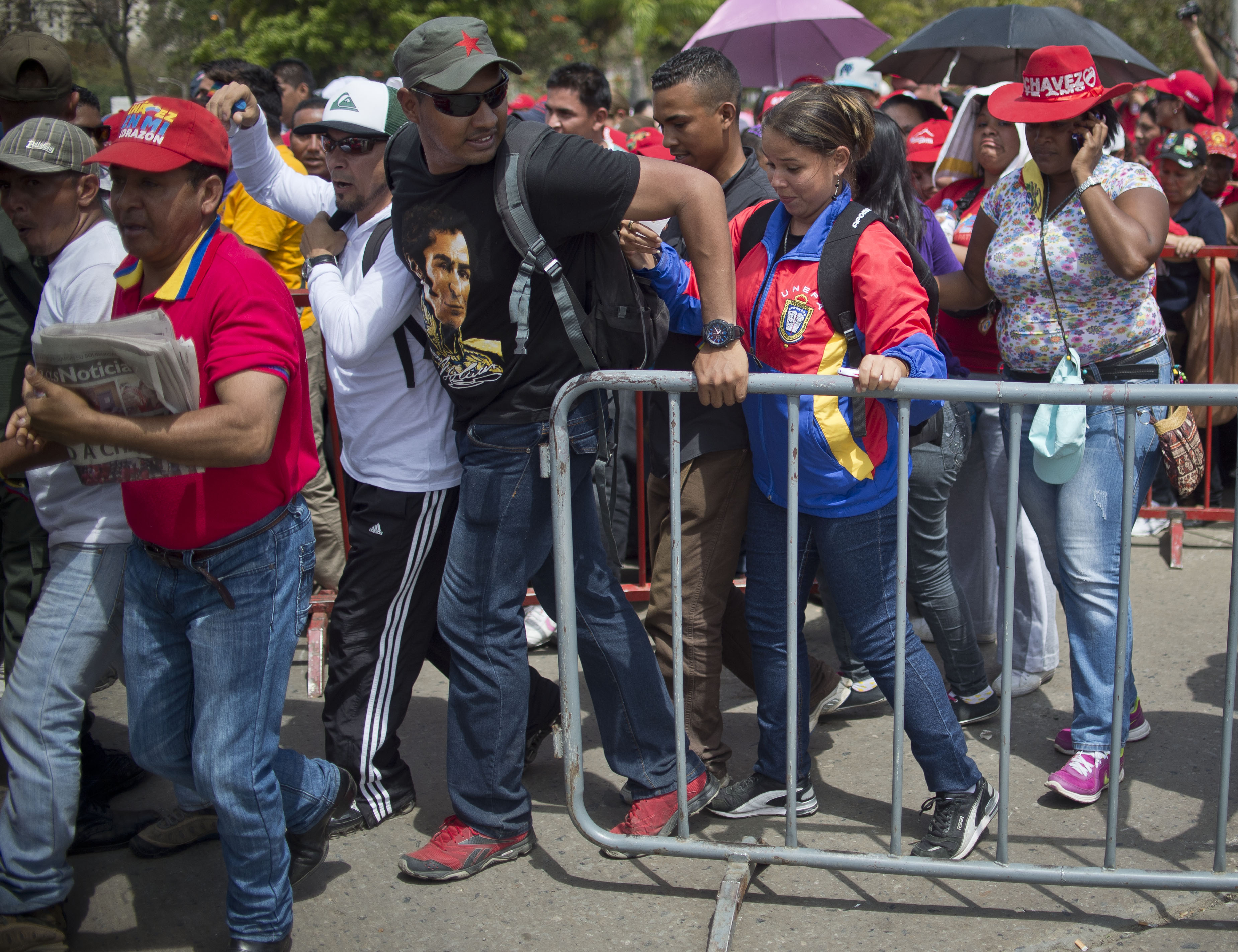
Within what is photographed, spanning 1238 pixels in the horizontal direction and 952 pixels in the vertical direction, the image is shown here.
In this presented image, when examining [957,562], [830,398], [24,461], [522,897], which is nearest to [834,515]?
[830,398]

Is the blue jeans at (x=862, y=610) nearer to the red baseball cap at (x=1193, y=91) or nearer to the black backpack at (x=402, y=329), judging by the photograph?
the black backpack at (x=402, y=329)

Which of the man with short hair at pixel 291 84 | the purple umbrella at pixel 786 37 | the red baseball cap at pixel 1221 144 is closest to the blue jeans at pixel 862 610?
the red baseball cap at pixel 1221 144

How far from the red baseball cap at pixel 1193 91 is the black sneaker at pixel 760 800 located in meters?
6.24

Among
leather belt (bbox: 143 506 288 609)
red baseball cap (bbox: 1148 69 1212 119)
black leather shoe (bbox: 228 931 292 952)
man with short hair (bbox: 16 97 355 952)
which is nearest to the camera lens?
man with short hair (bbox: 16 97 355 952)

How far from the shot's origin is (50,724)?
2.81m

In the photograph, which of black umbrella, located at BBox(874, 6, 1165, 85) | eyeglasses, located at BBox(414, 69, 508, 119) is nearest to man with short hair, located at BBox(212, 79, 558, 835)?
eyeglasses, located at BBox(414, 69, 508, 119)

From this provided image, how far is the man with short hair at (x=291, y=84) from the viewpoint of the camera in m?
8.19

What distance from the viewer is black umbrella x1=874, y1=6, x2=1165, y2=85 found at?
21.6 feet

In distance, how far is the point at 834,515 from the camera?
119 inches

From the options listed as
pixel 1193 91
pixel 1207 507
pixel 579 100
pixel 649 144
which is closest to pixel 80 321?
pixel 649 144

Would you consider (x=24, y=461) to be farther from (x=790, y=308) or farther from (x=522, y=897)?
(x=790, y=308)

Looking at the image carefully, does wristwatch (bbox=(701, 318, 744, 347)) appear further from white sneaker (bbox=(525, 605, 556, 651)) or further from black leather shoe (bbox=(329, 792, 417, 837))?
white sneaker (bbox=(525, 605, 556, 651))

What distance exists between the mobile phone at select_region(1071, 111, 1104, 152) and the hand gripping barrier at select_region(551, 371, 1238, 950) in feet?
3.23

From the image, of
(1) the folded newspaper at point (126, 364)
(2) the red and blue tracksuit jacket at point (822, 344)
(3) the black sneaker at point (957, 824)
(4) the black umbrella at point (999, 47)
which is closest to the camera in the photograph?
(1) the folded newspaper at point (126, 364)
